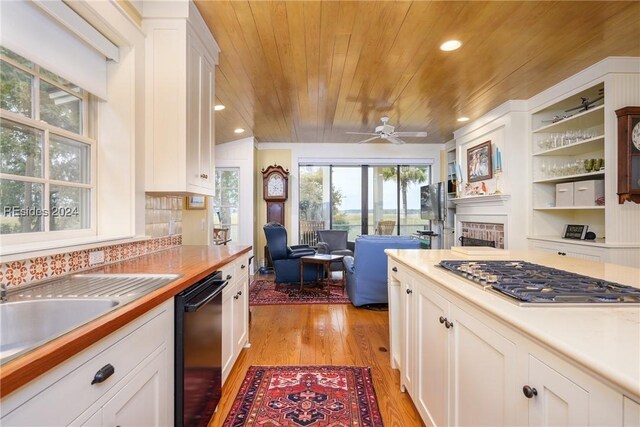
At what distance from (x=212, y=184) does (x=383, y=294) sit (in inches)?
90.9

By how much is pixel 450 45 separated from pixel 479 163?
97.6 inches

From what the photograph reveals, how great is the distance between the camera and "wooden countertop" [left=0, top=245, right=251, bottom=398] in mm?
601

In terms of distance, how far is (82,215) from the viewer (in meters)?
1.75

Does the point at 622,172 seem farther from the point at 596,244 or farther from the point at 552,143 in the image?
the point at 552,143

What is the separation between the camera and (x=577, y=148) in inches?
136

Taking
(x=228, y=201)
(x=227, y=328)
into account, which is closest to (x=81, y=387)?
(x=227, y=328)

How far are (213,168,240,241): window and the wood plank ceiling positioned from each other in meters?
1.68

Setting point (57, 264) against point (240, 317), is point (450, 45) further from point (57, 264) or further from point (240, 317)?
point (57, 264)

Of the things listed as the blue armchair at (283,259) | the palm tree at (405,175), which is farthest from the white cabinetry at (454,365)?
the palm tree at (405,175)

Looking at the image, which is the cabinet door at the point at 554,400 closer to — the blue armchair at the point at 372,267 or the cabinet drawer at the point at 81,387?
the cabinet drawer at the point at 81,387

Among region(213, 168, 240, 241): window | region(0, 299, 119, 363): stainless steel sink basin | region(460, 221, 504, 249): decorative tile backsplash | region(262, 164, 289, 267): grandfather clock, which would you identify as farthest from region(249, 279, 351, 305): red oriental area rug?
region(0, 299, 119, 363): stainless steel sink basin

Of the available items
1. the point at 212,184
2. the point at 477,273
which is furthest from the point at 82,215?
the point at 477,273

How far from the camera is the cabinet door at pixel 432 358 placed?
1.36 metres

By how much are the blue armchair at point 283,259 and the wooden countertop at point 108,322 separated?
8.73 ft
